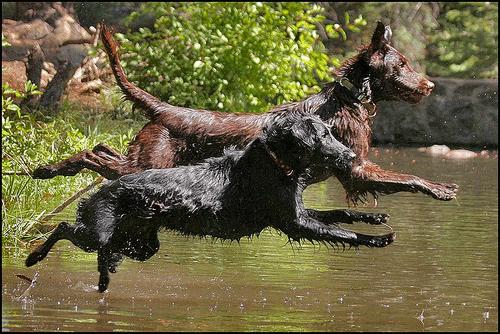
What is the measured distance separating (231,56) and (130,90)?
5101 millimetres

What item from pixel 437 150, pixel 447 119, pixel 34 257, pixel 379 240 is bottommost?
pixel 437 150

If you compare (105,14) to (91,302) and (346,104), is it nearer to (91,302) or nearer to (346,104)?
(346,104)

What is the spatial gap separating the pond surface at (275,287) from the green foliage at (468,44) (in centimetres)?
1122

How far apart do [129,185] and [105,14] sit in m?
13.4

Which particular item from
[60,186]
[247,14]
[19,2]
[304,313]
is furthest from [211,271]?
[19,2]

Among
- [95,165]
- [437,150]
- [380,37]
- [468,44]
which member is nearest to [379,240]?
[380,37]

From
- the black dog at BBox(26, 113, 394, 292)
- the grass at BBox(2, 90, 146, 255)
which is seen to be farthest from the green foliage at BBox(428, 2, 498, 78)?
the black dog at BBox(26, 113, 394, 292)

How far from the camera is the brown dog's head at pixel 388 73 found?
801 centimetres

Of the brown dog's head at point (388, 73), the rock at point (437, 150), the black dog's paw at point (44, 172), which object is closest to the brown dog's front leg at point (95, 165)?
the black dog's paw at point (44, 172)

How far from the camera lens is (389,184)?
301 inches

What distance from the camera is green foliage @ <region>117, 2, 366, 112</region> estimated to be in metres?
13.0

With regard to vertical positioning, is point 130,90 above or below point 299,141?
below

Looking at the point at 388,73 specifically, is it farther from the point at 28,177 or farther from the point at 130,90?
the point at 28,177

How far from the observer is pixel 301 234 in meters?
6.66
